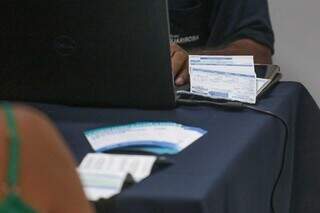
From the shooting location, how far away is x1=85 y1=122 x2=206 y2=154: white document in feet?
2.88

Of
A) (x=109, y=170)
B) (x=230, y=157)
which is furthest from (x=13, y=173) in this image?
(x=230, y=157)

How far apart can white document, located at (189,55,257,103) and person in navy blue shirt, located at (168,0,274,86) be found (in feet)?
1.00

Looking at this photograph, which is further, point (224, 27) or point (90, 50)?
point (224, 27)

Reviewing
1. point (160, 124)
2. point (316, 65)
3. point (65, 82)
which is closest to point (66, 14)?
point (65, 82)

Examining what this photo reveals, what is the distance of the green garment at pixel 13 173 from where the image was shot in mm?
385

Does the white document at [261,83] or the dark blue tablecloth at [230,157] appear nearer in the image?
the dark blue tablecloth at [230,157]

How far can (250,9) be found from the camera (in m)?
1.67

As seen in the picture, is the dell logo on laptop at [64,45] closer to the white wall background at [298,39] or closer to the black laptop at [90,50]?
the black laptop at [90,50]

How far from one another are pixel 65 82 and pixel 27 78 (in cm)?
8

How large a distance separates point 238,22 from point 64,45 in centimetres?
71

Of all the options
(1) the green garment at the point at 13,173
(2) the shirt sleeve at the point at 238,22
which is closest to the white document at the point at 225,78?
(2) the shirt sleeve at the point at 238,22

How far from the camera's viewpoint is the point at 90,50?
42.4 inches

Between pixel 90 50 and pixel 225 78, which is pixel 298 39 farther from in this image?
pixel 90 50

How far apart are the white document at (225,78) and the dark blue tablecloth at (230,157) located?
42 mm
